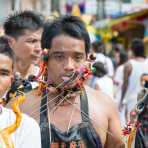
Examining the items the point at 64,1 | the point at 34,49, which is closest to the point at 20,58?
the point at 34,49

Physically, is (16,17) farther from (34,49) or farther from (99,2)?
(99,2)

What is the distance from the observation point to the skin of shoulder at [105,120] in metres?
4.00

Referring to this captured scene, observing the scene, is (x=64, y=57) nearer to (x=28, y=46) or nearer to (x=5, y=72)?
(x=5, y=72)

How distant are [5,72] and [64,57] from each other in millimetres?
510

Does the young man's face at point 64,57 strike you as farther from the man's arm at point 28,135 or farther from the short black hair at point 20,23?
the short black hair at point 20,23

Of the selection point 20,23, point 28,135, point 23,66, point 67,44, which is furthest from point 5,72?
point 20,23

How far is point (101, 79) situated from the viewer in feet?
31.1

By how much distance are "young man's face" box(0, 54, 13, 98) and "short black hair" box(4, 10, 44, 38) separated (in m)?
2.64

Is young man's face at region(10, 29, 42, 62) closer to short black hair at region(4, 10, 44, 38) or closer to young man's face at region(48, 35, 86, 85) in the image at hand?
short black hair at region(4, 10, 44, 38)

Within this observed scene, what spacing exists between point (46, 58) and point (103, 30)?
79.9 ft

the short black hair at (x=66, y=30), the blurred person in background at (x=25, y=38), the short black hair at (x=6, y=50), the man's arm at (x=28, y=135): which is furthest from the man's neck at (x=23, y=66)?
the man's arm at (x=28, y=135)

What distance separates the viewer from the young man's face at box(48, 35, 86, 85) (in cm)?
386

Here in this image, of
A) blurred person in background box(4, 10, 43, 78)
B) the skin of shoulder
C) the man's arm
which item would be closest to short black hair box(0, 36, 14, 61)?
the man's arm

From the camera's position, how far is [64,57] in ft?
12.7
